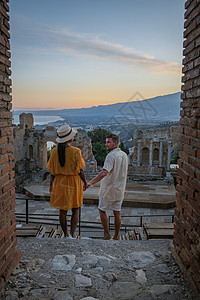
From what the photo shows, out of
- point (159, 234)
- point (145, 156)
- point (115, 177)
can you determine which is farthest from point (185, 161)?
point (145, 156)

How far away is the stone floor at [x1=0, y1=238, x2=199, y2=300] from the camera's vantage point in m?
2.60

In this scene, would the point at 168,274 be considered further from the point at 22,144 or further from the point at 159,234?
the point at 22,144

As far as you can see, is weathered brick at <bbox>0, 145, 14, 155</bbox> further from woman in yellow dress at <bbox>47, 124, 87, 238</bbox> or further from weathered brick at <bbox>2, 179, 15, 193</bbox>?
woman in yellow dress at <bbox>47, 124, 87, 238</bbox>

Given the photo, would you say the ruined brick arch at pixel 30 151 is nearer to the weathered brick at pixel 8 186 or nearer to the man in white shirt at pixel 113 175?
the man in white shirt at pixel 113 175

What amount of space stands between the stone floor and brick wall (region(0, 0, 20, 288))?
25cm

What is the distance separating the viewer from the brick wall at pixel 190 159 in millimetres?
2540

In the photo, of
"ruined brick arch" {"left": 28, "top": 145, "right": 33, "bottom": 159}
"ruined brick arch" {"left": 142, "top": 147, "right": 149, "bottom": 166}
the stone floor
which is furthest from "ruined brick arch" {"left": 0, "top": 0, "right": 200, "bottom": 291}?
"ruined brick arch" {"left": 142, "top": 147, "right": 149, "bottom": 166}

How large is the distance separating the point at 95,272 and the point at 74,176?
1.51m

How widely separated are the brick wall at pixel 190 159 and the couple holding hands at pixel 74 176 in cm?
136

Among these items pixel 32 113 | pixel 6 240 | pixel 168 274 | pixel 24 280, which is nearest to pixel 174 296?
pixel 168 274

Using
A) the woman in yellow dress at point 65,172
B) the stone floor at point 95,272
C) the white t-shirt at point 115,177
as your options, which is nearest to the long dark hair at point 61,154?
the woman in yellow dress at point 65,172

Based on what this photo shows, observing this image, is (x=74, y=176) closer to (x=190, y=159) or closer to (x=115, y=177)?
(x=115, y=177)

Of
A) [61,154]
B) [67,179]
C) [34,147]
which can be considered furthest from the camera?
[34,147]

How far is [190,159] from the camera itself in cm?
275
